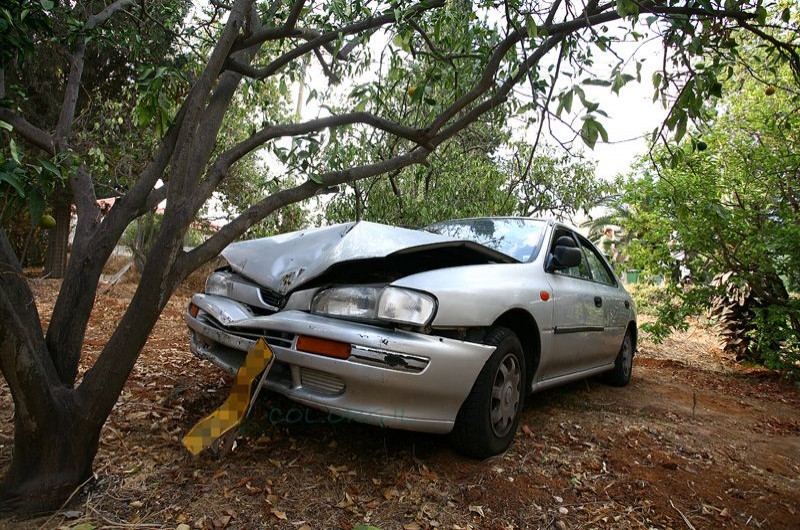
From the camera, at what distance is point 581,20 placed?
2.94 meters

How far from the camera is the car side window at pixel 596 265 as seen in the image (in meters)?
4.62

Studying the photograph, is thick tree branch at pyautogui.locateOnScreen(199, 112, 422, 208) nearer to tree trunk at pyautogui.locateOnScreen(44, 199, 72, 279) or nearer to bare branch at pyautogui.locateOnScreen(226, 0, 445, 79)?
bare branch at pyautogui.locateOnScreen(226, 0, 445, 79)

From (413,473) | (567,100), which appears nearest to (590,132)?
(567,100)

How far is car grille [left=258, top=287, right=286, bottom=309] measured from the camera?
2.95 meters

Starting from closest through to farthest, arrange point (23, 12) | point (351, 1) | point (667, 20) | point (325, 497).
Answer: point (23, 12), point (325, 497), point (667, 20), point (351, 1)

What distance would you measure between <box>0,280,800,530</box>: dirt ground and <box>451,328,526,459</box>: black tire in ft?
0.40

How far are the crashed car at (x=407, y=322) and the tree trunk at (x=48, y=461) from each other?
2.57 feet

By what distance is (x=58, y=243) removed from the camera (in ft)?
34.6

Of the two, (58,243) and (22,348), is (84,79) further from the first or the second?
(22,348)

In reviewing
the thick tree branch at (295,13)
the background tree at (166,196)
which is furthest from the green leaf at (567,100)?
the thick tree branch at (295,13)

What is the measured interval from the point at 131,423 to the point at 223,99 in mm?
2008

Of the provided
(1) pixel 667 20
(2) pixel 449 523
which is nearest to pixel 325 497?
(2) pixel 449 523

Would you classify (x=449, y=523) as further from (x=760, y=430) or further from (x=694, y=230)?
(x=694, y=230)

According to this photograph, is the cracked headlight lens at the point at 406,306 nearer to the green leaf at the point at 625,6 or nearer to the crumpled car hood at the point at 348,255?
the crumpled car hood at the point at 348,255
